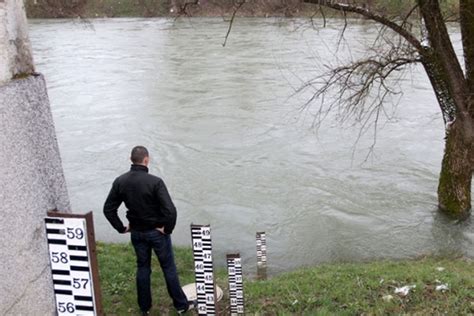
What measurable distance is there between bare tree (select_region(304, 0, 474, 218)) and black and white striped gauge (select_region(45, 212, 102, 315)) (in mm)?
7429

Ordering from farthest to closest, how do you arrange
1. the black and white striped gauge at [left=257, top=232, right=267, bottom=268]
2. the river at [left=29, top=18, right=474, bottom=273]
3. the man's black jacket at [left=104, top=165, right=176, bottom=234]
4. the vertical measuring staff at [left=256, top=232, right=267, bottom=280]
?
the river at [left=29, top=18, right=474, bottom=273] → the black and white striped gauge at [left=257, top=232, right=267, bottom=268] → the vertical measuring staff at [left=256, top=232, right=267, bottom=280] → the man's black jacket at [left=104, top=165, right=176, bottom=234]

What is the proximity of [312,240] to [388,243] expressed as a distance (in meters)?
1.51

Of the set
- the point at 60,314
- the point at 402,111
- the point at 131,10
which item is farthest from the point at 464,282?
the point at 131,10

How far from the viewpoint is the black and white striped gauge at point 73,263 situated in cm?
365

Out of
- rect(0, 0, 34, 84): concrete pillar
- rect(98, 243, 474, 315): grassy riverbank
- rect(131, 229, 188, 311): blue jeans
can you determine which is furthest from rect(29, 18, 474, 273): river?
rect(0, 0, 34, 84): concrete pillar

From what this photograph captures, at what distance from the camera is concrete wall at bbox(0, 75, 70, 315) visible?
364cm

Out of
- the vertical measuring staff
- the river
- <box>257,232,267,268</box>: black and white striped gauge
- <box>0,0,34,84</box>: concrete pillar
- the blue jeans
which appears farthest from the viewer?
the river

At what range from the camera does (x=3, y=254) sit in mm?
3674

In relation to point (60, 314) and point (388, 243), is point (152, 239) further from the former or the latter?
point (388, 243)

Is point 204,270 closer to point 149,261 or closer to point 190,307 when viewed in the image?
point 149,261

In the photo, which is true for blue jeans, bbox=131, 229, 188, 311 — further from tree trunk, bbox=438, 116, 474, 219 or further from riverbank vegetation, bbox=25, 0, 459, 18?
tree trunk, bbox=438, 116, 474, 219

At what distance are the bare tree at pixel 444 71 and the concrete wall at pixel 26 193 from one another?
7157mm

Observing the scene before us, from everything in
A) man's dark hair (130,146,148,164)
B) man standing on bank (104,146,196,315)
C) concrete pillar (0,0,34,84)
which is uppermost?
concrete pillar (0,0,34,84)

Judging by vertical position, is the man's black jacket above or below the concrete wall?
below
